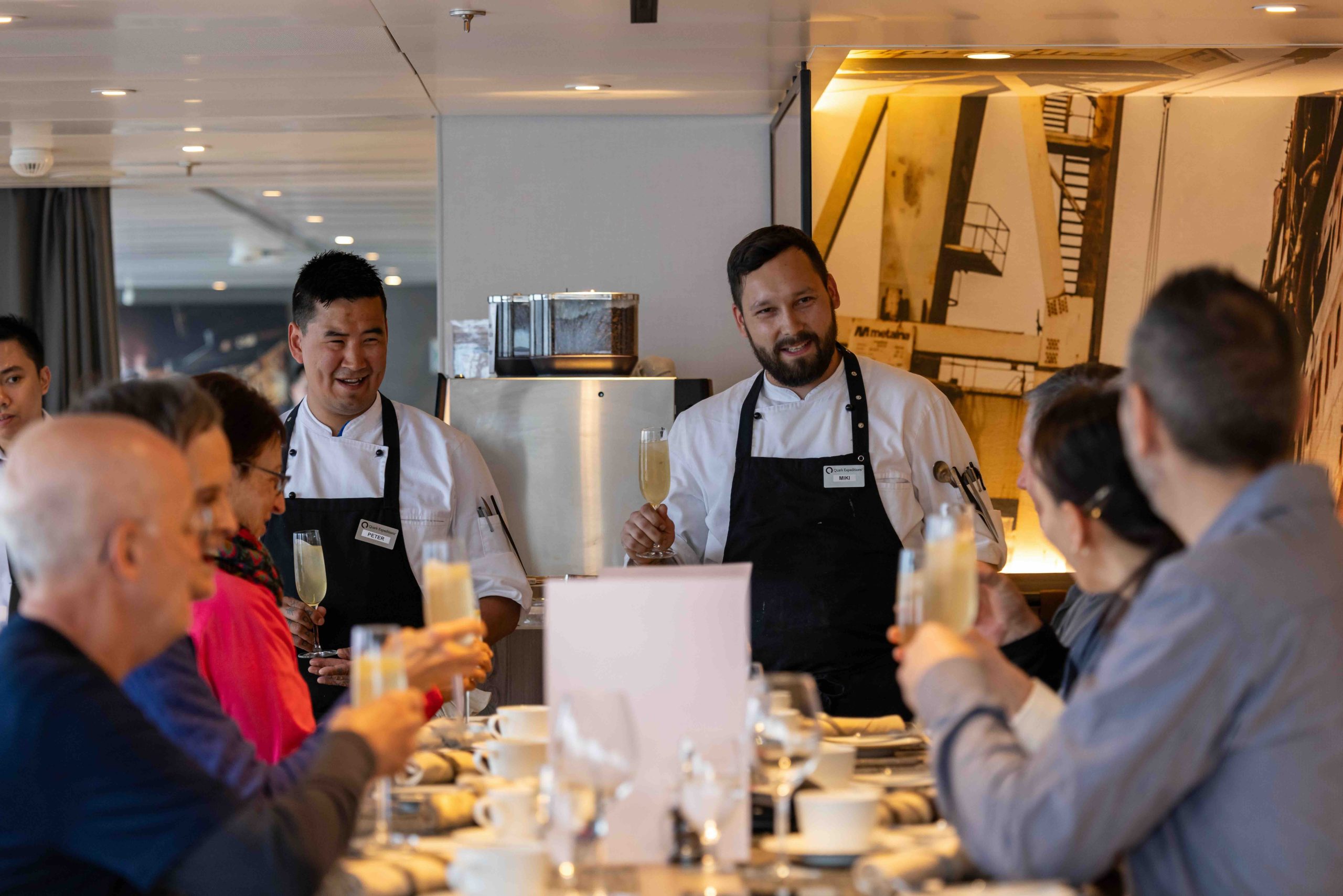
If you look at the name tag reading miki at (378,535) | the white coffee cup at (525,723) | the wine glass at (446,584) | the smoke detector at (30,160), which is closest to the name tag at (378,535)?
the name tag reading miki at (378,535)

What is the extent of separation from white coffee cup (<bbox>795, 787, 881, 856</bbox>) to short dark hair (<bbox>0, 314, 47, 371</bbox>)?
3.70 meters

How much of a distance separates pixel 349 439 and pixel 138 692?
181cm

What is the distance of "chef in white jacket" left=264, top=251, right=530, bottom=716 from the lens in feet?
10.7

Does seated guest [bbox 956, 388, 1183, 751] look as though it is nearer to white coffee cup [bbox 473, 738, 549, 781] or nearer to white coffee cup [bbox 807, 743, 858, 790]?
white coffee cup [bbox 807, 743, 858, 790]

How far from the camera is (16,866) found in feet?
4.53

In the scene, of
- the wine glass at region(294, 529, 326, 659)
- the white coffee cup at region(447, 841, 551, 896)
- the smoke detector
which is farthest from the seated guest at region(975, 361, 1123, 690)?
the smoke detector

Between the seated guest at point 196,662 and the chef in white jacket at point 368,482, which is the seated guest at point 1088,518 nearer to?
the seated guest at point 196,662

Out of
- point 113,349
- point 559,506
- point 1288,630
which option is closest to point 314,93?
point 559,506

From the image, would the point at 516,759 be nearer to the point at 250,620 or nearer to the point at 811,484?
the point at 250,620

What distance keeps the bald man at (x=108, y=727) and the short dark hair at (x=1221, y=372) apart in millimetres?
950

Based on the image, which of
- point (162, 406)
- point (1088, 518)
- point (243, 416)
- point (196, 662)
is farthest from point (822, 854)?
point (243, 416)

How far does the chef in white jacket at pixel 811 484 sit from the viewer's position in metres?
3.10

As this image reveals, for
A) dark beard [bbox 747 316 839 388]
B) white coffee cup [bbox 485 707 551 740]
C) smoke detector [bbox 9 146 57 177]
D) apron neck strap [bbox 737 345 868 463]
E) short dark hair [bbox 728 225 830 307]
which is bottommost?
white coffee cup [bbox 485 707 551 740]

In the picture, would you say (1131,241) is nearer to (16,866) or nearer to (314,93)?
(314,93)
